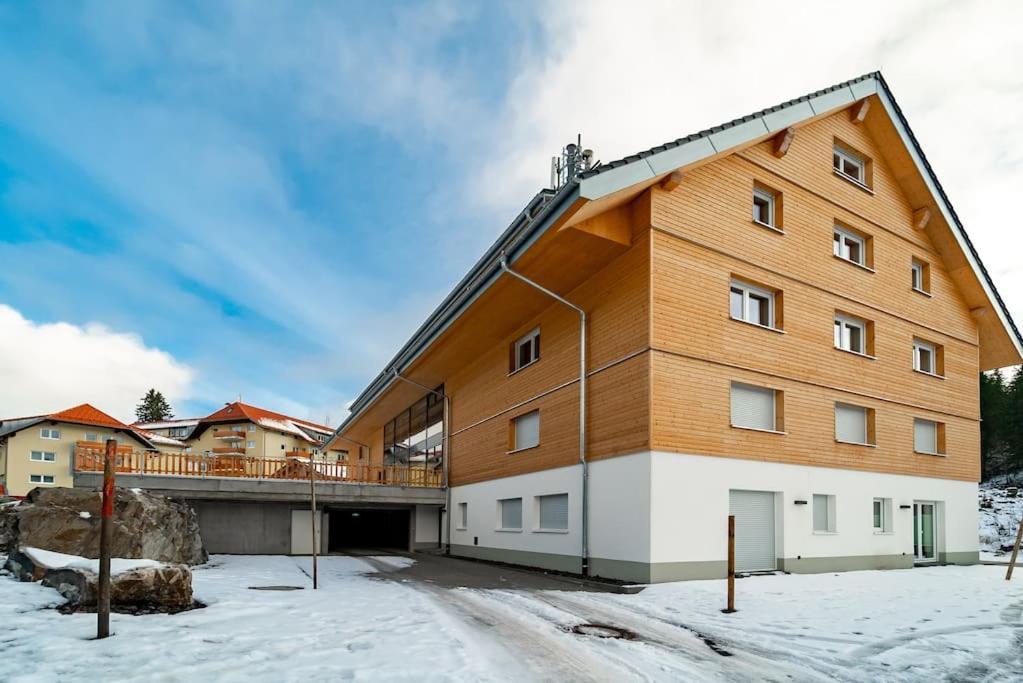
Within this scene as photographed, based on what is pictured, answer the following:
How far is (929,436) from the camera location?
64.7 feet

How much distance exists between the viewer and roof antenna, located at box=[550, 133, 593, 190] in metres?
20.1

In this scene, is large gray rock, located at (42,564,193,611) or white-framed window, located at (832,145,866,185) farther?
white-framed window, located at (832,145,866,185)

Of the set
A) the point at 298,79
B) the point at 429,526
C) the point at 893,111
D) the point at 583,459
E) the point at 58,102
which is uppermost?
the point at 893,111

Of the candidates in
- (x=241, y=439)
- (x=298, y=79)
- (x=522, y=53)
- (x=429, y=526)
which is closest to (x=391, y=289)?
(x=429, y=526)

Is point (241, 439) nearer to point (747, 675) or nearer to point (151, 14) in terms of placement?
point (151, 14)

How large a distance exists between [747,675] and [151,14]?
1202 cm

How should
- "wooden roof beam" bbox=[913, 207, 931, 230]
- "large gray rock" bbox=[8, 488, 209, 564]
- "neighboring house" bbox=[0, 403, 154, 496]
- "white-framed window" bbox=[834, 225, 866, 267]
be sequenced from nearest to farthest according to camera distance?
"large gray rock" bbox=[8, 488, 209, 564]
"white-framed window" bbox=[834, 225, 866, 267]
"wooden roof beam" bbox=[913, 207, 931, 230]
"neighboring house" bbox=[0, 403, 154, 496]

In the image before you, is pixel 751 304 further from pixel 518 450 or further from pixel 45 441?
pixel 45 441

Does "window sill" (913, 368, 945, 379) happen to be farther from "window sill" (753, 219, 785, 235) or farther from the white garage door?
the white garage door

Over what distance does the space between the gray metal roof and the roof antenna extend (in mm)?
2287

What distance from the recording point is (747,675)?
20.4ft

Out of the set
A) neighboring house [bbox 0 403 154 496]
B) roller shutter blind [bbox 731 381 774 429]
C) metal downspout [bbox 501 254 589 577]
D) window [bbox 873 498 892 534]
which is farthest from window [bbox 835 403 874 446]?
neighboring house [bbox 0 403 154 496]

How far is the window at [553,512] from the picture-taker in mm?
16312

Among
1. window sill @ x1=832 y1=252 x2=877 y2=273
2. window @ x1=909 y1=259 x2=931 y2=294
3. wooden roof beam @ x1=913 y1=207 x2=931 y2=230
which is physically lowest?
window sill @ x1=832 y1=252 x2=877 y2=273
